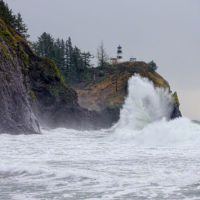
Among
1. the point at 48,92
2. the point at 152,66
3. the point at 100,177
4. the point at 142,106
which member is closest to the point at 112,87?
the point at 152,66

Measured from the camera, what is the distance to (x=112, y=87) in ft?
211

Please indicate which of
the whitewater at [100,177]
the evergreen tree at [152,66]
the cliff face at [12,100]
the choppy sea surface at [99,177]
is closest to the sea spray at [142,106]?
the cliff face at [12,100]

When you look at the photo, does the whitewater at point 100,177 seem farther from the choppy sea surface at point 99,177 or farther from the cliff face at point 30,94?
the cliff face at point 30,94

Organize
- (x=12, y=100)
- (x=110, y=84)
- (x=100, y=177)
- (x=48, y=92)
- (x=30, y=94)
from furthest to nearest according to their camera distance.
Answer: (x=110, y=84) < (x=48, y=92) < (x=30, y=94) < (x=12, y=100) < (x=100, y=177)

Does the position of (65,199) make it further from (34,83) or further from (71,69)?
(71,69)

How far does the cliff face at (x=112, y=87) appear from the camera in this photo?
5747 cm

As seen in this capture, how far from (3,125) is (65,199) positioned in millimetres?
15463

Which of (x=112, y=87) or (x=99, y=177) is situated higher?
(x=112, y=87)

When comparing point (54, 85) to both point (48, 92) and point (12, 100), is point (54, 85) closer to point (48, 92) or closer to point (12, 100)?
point (48, 92)

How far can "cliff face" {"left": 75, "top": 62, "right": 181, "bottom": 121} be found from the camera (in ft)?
189

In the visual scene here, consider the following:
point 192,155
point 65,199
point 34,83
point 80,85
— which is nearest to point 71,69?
point 80,85

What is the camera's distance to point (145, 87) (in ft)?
145

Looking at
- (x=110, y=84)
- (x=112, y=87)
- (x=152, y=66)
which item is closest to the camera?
(x=112, y=87)

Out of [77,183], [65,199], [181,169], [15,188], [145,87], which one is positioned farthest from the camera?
[145,87]
